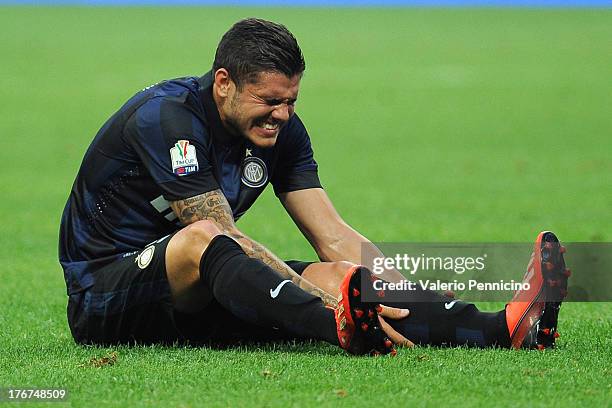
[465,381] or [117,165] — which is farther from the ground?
[117,165]

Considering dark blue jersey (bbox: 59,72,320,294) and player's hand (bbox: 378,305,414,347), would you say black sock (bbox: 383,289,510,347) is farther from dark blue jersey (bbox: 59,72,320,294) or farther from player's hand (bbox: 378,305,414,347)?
dark blue jersey (bbox: 59,72,320,294)

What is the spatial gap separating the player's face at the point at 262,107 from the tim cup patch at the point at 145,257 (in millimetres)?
709

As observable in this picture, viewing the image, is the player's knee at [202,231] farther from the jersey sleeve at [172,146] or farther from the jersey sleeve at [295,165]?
the jersey sleeve at [295,165]

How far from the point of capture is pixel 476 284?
314 inches

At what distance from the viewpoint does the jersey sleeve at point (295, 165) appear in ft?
22.8

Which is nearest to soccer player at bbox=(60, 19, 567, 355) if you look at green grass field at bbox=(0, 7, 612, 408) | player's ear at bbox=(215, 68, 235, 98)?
player's ear at bbox=(215, 68, 235, 98)

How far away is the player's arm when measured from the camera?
22.8 ft

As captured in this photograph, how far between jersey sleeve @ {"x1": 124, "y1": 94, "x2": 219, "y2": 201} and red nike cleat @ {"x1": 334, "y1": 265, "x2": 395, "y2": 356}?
2.98 feet

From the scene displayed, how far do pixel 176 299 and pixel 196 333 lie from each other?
269 mm

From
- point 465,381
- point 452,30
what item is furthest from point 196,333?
point 452,30

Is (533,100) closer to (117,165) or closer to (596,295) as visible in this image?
(596,295)

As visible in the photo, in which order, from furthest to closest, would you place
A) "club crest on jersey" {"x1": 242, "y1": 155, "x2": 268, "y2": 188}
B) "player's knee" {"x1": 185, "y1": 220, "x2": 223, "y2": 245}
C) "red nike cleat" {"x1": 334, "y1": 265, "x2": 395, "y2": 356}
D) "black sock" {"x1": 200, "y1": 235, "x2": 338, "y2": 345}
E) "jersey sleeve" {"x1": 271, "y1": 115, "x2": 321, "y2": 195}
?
"jersey sleeve" {"x1": 271, "y1": 115, "x2": 321, "y2": 195}
"club crest on jersey" {"x1": 242, "y1": 155, "x2": 268, "y2": 188}
"player's knee" {"x1": 185, "y1": 220, "x2": 223, "y2": 245}
"black sock" {"x1": 200, "y1": 235, "x2": 338, "y2": 345}
"red nike cleat" {"x1": 334, "y1": 265, "x2": 395, "y2": 356}

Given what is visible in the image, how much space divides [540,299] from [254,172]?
155cm

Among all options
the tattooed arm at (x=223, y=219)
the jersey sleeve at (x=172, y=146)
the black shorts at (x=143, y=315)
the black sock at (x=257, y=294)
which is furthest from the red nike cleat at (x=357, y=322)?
A: the jersey sleeve at (x=172, y=146)
